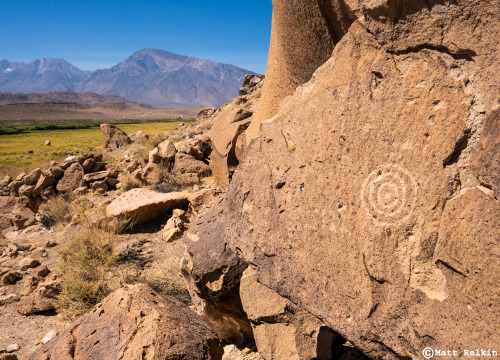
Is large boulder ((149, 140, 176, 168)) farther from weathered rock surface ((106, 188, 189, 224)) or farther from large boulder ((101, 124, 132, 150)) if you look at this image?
large boulder ((101, 124, 132, 150))

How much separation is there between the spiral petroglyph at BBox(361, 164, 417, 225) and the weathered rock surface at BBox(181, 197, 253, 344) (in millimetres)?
1386

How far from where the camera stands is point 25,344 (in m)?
3.45

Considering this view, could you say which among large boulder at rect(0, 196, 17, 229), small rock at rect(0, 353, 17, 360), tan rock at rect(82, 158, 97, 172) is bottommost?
large boulder at rect(0, 196, 17, 229)

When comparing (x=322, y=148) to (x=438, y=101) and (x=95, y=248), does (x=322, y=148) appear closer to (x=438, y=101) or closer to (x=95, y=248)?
(x=438, y=101)

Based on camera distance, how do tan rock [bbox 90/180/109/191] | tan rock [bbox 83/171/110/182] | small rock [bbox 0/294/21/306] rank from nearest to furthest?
small rock [bbox 0/294/21/306]
tan rock [bbox 90/180/109/191]
tan rock [bbox 83/171/110/182]

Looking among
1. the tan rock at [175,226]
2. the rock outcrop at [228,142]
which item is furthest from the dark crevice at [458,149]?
the tan rock at [175,226]

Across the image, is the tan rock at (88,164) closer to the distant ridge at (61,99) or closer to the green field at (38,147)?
the green field at (38,147)

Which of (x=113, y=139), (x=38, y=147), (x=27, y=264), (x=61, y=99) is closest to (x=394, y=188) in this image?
(x=27, y=264)

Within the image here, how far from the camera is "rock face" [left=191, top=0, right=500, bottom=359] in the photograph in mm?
1377

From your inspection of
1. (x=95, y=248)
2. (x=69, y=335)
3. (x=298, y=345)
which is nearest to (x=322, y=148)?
(x=298, y=345)

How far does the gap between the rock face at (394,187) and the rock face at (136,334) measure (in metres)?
0.56

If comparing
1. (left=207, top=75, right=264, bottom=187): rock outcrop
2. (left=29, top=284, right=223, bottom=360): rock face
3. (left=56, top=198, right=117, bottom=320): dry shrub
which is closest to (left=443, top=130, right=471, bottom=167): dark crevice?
(left=29, top=284, right=223, bottom=360): rock face

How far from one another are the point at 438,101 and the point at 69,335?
8.36ft

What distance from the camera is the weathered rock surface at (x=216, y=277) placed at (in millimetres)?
2732
